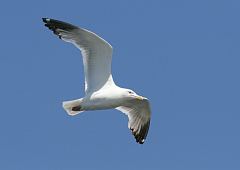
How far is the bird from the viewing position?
18.5m

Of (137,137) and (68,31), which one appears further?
(137,137)

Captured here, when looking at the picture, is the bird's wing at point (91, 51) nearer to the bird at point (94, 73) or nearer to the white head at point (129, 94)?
the bird at point (94, 73)

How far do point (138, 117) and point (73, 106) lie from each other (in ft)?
6.81

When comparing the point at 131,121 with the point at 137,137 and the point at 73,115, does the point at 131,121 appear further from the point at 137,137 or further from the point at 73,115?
the point at 73,115

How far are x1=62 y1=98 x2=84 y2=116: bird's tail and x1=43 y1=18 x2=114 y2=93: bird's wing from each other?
414mm

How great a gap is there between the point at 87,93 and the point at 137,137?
2213 mm

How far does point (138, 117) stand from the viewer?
20.2 m

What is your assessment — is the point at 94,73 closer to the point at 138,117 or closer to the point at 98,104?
the point at 98,104

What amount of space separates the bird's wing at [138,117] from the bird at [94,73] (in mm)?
454

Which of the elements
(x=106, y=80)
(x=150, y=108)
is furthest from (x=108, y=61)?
(x=150, y=108)

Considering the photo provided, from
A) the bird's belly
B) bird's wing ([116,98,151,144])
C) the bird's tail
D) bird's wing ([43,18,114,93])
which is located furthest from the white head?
the bird's tail

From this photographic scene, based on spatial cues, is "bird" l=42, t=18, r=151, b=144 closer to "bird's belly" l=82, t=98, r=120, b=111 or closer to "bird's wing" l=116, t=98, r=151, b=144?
"bird's belly" l=82, t=98, r=120, b=111

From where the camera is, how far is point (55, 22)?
→ 18453 millimetres

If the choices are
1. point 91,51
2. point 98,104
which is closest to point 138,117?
point 98,104
